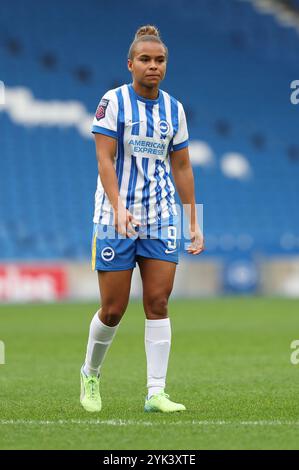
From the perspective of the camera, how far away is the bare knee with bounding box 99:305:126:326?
5.73m

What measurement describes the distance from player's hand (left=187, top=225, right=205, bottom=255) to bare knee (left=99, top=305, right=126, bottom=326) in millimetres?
497

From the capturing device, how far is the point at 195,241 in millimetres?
5898

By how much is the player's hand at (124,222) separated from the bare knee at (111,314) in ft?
1.50

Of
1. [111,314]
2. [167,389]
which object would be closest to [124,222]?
[111,314]

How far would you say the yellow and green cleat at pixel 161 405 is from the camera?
5.62 metres

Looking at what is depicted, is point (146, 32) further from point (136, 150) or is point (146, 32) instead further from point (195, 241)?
point (195, 241)

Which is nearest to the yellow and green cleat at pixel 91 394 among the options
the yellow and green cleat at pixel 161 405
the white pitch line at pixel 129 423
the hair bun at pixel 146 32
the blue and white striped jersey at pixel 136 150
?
the yellow and green cleat at pixel 161 405

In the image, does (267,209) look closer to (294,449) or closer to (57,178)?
(57,178)

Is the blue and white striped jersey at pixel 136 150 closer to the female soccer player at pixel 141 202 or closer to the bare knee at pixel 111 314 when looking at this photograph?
the female soccer player at pixel 141 202

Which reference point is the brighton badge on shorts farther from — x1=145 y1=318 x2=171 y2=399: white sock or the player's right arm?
x1=145 y1=318 x2=171 y2=399: white sock

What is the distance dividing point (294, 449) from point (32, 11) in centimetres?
2330

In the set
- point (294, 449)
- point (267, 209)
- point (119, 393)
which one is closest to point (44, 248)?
point (267, 209)

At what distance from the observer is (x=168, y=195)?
583cm

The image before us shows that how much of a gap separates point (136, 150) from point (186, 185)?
1.34 feet
